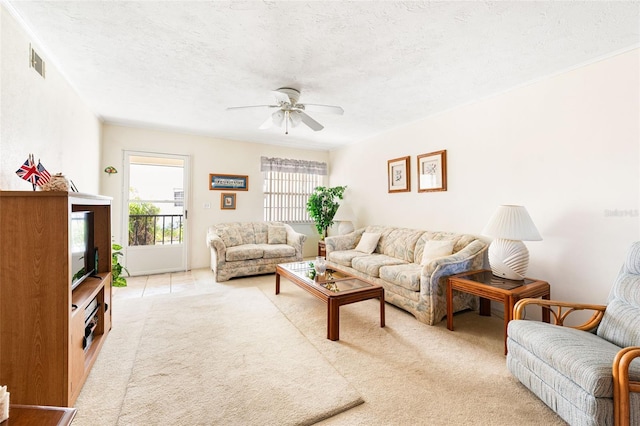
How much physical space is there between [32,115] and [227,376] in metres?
2.49

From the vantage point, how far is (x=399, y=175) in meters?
4.41

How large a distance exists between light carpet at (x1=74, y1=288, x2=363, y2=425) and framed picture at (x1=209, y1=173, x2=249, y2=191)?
2.74 metres

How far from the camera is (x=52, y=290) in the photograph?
1490 millimetres

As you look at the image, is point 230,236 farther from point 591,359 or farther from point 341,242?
point 591,359

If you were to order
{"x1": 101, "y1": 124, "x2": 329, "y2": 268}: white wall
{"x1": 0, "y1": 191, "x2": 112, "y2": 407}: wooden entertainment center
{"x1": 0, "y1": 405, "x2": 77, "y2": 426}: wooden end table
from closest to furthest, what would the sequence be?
{"x1": 0, "y1": 405, "x2": 77, "y2": 426}: wooden end table → {"x1": 0, "y1": 191, "x2": 112, "y2": 407}: wooden entertainment center → {"x1": 101, "y1": 124, "x2": 329, "y2": 268}: white wall

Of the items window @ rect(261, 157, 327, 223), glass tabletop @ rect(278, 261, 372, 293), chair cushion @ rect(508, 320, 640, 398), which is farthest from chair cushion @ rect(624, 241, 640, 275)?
window @ rect(261, 157, 327, 223)

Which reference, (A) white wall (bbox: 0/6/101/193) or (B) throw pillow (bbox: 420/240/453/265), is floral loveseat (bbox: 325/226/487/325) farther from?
(A) white wall (bbox: 0/6/101/193)

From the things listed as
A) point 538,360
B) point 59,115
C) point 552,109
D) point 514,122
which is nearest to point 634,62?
point 552,109

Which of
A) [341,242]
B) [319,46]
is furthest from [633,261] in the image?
[341,242]

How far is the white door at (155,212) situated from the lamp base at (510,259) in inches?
185

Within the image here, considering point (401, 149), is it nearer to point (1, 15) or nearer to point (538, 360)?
point (538, 360)

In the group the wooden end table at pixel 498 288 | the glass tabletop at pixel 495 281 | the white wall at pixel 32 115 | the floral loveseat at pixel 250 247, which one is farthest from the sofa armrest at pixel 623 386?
the floral loveseat at pixel 250 247

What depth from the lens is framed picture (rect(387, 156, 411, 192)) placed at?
4254 mm

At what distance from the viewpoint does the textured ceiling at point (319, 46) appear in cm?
180
